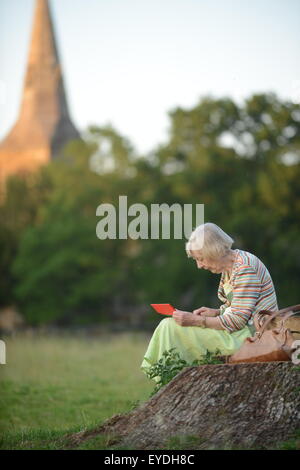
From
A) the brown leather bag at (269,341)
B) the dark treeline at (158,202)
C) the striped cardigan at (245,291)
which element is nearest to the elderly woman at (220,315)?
the striped cardigan at (245,291)

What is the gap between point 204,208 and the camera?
127ft

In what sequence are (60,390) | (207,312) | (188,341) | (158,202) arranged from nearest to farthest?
(188,341) < (207,312) < (60,390) < (158,202)

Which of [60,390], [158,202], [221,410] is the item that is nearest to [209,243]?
[221,410]

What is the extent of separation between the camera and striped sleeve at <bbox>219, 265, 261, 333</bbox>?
5.95m

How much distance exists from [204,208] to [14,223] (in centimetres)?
1441

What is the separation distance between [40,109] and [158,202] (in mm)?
34339

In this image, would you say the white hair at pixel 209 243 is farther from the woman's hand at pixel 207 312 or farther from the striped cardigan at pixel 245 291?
the woman's hand at pixel 207 312

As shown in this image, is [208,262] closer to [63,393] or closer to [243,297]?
[243,297]

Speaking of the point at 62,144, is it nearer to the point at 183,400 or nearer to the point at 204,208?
the point at 204,208

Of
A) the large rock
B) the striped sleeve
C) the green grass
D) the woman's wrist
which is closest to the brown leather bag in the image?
the large rock

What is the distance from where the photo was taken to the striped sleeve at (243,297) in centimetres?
595

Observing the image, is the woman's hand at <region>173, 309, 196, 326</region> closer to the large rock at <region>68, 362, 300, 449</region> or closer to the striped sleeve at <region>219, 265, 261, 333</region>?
the striped sleeve at <region>219, 265, 261, 333</region>

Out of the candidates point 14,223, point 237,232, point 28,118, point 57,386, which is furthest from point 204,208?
point 28,118

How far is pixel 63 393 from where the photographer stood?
11211 mm
